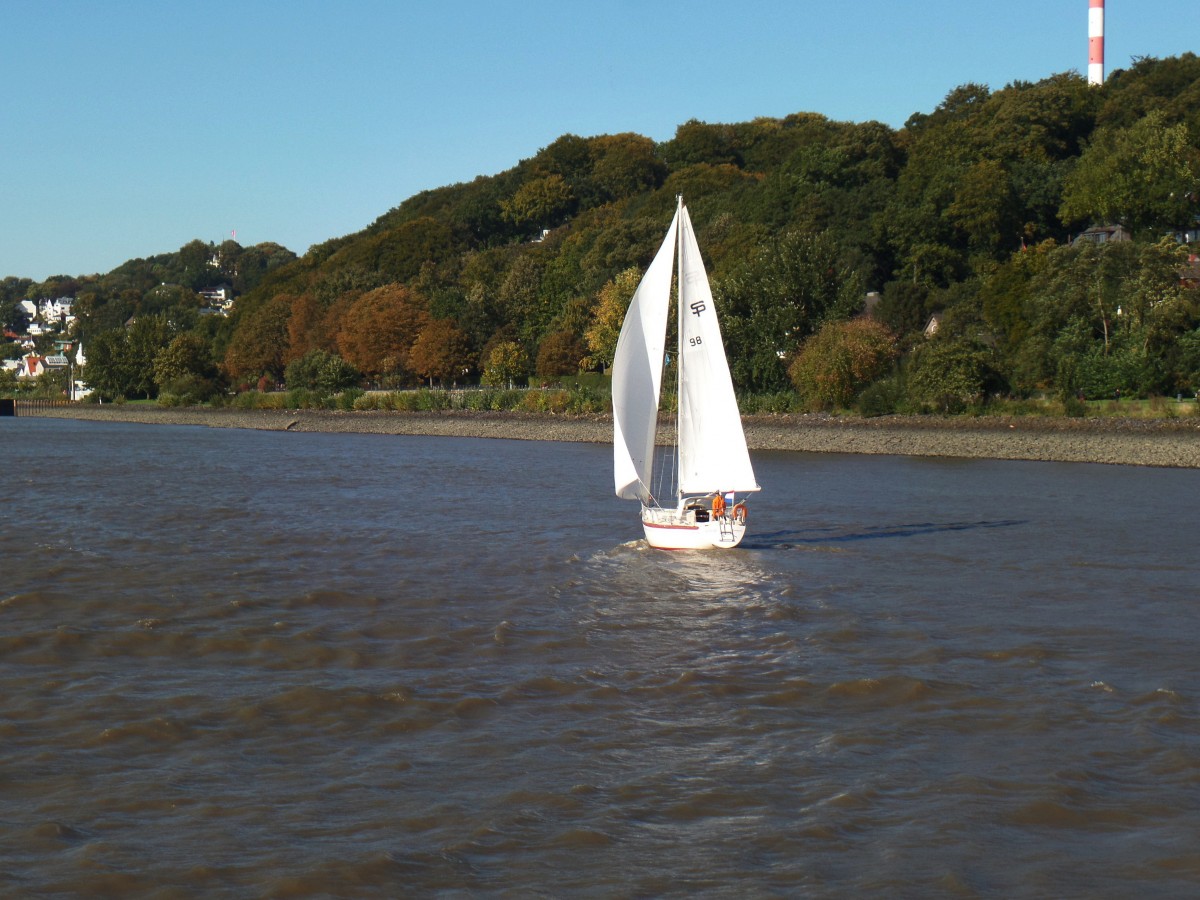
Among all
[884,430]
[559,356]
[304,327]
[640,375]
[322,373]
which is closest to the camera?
[640,375]

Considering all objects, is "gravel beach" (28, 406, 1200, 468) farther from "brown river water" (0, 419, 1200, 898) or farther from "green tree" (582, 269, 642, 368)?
"brown river water" (0, 419, 1200, 898)

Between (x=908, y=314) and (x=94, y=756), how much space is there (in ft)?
263

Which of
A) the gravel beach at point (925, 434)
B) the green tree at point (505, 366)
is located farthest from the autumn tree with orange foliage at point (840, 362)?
the green tree at point (505, 366)

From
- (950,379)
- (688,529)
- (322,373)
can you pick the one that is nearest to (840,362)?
(950,379)

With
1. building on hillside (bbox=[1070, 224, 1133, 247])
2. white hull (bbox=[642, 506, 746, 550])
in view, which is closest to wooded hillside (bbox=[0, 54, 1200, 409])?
building on hillside (bbox=[1070, 224, 1133, 247])

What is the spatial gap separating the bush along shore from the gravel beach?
0.15 feet

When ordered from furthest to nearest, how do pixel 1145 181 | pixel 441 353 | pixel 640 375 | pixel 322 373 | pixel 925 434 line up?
pixel 322 373 → pixel 441 353 → pixel 1145 181 → pixel 925 434 → pixel 640 375

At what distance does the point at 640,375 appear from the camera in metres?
25.5

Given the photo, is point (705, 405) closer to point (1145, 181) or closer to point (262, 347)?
point (1145, 181)

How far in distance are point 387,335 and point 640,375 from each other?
9642 centimetres

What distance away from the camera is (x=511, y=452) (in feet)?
212

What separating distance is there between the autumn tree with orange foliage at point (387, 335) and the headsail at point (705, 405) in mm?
93135

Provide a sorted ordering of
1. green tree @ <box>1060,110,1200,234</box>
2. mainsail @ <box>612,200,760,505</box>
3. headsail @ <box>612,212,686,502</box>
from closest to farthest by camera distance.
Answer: headsail @ <box>612,212,686,502</box>
mainsail @ <box>612,200,760,505</box>
green tree @ <box>1060,110,1200,234</box>

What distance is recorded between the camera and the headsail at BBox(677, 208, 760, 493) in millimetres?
26000
